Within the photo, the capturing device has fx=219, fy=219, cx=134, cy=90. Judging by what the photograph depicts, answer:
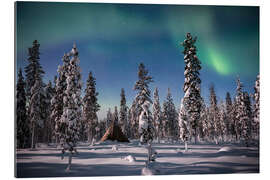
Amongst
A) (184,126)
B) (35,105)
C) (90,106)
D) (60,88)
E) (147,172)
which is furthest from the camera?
(90,106)

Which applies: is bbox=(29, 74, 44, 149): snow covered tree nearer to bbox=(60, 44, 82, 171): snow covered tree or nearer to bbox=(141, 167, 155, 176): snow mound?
bbox=(60, 44, 82, 171): snow covered tree

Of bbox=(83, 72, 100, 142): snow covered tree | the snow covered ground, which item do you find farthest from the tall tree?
bbox=(83, 72, 100, 142): snow covered tree

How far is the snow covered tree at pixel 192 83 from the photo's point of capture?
56.7 feet

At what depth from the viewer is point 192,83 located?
19906 mm

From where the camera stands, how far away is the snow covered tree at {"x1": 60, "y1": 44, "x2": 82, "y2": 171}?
15.3 metres

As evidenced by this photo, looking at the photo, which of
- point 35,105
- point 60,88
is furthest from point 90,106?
point 35,105

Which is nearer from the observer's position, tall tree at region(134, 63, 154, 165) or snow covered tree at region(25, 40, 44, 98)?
snow covered tree at region(25, 40, 44, 98)

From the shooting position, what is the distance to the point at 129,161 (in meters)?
16.4

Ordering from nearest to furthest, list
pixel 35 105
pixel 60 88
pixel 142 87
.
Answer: pixel 142 87 < pixel 35 105 < pixel 60 88

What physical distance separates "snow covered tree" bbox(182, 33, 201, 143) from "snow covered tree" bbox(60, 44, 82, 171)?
8373mm

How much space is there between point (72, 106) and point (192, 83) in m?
10.7

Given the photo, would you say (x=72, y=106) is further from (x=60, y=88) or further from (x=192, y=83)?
(x=192, y=83)

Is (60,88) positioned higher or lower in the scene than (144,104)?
higher
